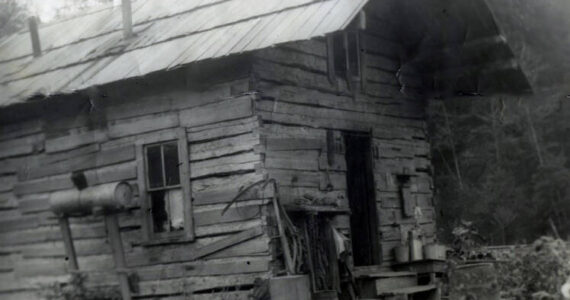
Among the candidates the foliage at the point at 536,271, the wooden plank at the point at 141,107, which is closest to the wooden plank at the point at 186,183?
the wooden plank at the point at 141,107

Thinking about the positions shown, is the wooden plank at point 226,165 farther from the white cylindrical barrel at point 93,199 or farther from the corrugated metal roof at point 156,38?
the corrugated metal roof at point 156,38

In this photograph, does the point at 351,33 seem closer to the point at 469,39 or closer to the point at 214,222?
the point at 469,39

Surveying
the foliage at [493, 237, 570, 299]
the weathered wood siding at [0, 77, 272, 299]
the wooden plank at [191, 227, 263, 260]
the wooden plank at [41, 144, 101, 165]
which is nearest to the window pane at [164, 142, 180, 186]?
the weathered wood siding at [0, 77, 272, 299]

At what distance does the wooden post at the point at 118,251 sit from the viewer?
33.2 ft

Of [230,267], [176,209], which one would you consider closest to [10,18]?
[176,209]

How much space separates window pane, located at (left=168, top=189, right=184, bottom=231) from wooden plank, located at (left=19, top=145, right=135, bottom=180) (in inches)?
36.1

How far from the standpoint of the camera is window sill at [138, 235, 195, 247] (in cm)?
996

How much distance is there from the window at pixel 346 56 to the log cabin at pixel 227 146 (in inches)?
1.3

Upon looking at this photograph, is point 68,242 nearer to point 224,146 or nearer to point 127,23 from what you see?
point 224,146

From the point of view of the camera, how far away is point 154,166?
34.7 feet

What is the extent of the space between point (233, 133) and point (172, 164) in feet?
4.19

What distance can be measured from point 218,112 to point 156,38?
2141 mm

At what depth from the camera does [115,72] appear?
34.0 feet

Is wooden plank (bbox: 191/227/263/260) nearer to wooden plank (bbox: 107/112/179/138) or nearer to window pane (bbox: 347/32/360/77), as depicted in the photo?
wooden plank (bbox: 107/112/179/138)
